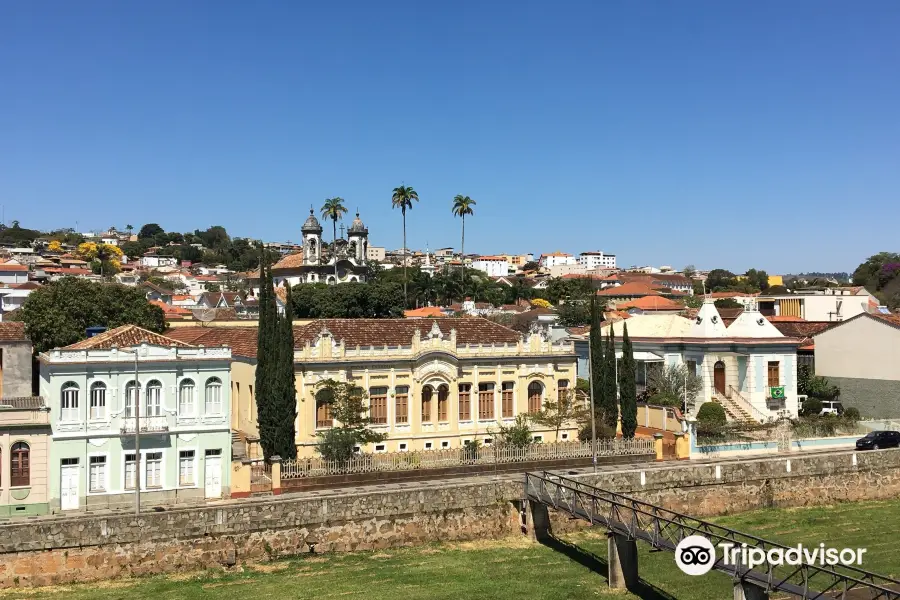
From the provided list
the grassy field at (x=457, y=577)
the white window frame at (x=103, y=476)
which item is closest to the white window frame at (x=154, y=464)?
the white window frame at (x=103, y=476)

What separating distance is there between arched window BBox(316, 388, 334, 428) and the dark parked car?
26.5 metres

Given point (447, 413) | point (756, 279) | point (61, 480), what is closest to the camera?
point (61, 480)

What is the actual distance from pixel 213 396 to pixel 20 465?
7.18 meters

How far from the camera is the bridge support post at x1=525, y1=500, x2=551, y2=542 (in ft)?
105

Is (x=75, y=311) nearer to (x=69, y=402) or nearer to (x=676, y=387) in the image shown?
(x=69, y=402)

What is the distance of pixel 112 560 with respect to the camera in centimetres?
2642

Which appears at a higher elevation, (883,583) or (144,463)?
(144,463)

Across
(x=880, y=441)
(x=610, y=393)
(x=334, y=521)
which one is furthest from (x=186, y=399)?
(x=880, y=441)

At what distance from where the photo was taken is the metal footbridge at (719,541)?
21047 mm

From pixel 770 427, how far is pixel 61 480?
112 feet

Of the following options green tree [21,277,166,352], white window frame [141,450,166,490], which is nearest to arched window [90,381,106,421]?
white window frame [141,450,166,490]

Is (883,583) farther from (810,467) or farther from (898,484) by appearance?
(898,484)

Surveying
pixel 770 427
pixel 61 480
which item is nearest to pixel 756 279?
pixel 770 427

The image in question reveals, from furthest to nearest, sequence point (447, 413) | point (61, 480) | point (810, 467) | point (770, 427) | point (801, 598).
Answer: point (770, 427)
point (447, 413)
point (810, 467)
point (61, 480)
point (801, 598)
